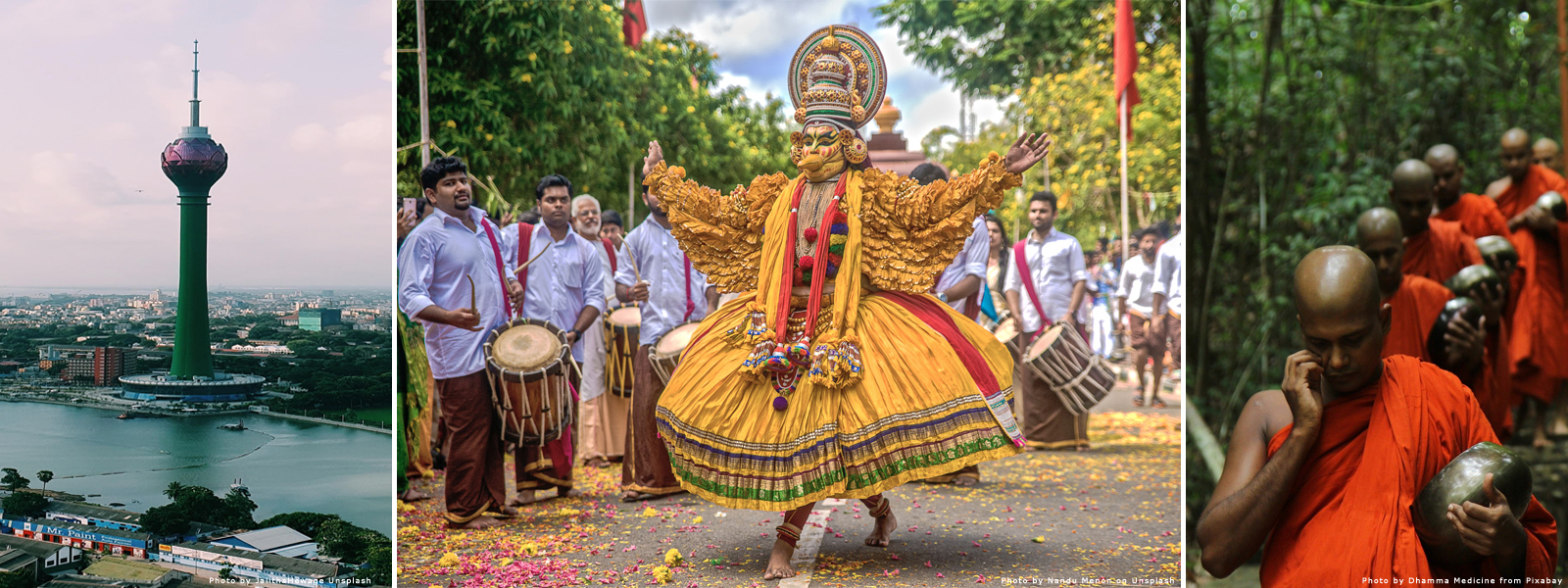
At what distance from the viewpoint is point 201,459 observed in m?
4.49

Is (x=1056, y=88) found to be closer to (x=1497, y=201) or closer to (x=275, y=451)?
(x=1497, y=201)

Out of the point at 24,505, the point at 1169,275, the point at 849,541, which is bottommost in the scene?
the point at 849,541

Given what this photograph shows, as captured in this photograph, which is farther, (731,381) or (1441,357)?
(1441,357)

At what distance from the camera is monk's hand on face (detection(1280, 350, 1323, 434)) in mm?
2801

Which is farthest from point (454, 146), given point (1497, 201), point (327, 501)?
point (1497, 201)

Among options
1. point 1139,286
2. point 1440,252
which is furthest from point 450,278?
point 1139,286

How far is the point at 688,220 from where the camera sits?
17.0 feet

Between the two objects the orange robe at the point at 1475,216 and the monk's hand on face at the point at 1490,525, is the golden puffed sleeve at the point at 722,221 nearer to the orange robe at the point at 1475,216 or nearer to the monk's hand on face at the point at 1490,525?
the monk's hand on face at the point at 1490,525

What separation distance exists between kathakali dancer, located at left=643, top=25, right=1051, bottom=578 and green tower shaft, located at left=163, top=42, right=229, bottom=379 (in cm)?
185

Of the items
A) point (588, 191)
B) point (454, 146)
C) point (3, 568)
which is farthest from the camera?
point (588, 191)

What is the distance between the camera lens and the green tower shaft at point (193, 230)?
4.44 metres

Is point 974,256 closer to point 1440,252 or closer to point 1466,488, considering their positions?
point 1440,252

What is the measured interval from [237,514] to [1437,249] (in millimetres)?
6128

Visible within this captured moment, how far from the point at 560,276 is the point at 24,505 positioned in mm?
3308
